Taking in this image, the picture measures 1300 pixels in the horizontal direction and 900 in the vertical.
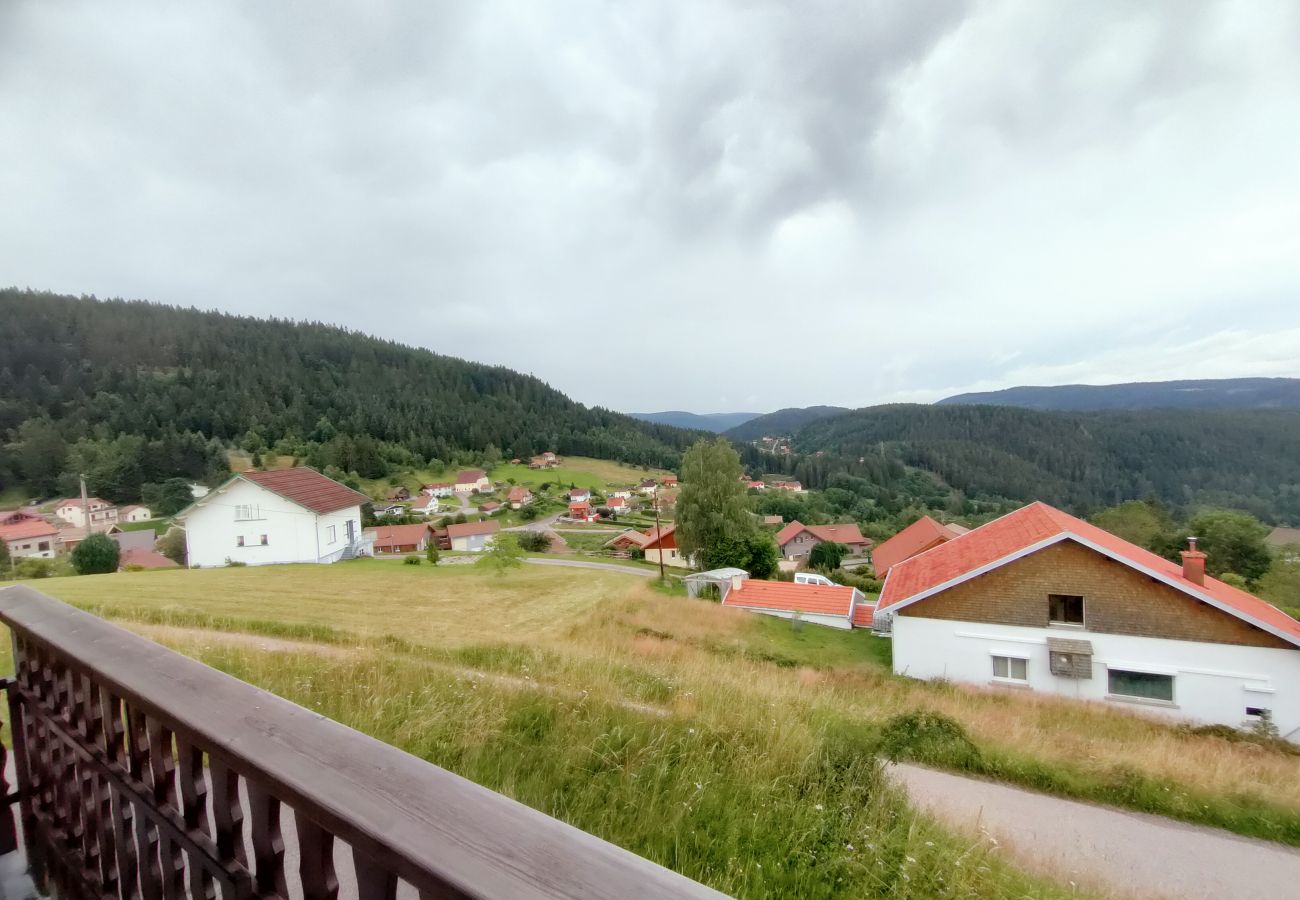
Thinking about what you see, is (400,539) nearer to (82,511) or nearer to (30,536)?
(30,536)

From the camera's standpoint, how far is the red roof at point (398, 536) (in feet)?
146

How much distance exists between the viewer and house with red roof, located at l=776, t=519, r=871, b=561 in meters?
61.3

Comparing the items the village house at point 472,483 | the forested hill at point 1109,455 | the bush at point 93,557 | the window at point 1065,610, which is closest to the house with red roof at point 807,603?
the window at point 1065,610

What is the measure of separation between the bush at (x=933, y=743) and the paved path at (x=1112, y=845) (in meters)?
0.23

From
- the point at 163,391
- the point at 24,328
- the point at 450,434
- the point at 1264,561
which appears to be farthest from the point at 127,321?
the point at 1264,561

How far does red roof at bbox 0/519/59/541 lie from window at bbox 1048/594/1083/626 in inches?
1985

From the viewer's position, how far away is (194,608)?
10328mm

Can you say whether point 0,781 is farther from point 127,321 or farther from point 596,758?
point 127,321

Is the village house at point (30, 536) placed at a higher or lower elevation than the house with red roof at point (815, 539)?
higher

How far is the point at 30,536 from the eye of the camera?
33938 mm

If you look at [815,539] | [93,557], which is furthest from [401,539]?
[815,539]

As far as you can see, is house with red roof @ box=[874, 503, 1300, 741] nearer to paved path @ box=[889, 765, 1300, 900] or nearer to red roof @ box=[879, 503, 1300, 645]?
red roof @ box=[879, 503, 1300, 645]

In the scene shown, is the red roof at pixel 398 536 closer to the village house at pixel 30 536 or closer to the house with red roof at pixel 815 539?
the village house at pixel 30 536

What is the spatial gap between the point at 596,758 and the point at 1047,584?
14250 mm
